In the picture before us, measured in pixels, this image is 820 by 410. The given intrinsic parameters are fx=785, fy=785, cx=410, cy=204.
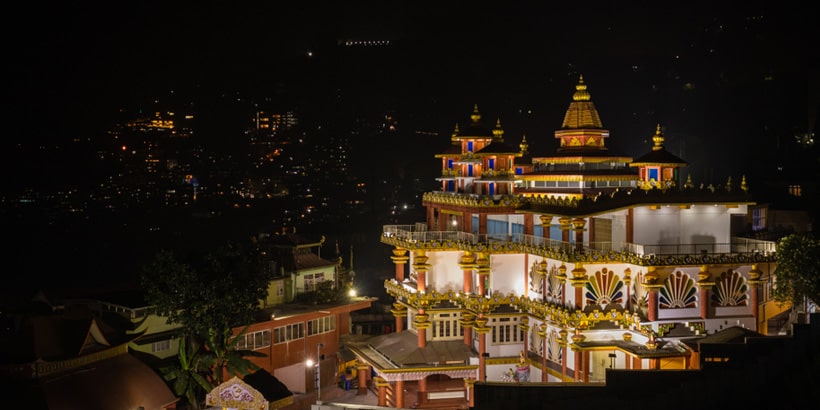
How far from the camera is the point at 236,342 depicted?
32250 millimetres

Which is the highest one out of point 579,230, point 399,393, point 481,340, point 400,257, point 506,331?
point 579,230

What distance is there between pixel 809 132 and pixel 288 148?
2876 inches

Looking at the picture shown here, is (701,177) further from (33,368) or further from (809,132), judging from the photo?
(33,368)

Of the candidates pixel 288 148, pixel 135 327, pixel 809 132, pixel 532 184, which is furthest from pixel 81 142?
pixel 809 132

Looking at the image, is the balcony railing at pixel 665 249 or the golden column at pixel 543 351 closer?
the balcony railing at pixel 665 249

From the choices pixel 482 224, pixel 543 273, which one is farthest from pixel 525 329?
pixel 482 224

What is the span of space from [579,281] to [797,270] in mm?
7308

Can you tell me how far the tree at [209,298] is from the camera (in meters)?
30.0

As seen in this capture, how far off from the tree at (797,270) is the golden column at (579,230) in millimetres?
6804

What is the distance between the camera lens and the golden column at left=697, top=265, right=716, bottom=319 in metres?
28.1

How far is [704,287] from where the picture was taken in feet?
92.7

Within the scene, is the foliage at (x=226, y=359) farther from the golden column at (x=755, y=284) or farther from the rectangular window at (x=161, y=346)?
the golden column at (x=755, y=284)

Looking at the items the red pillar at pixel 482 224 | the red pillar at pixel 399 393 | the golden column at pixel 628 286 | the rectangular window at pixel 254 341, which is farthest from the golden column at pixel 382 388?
the golden column at pixel 628 286

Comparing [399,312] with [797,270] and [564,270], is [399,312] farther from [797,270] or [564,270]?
[797,270]
